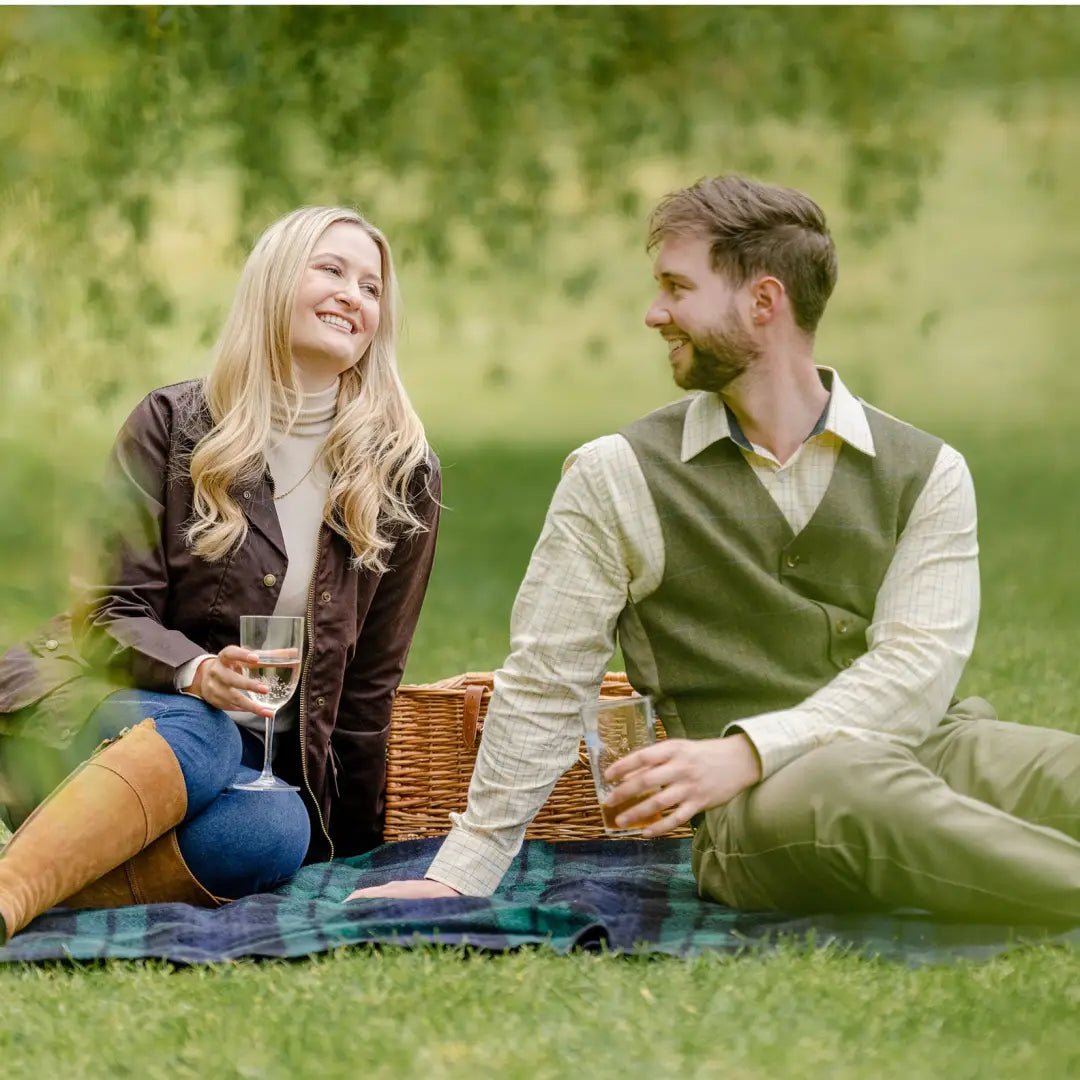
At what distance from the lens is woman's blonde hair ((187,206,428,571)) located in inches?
114

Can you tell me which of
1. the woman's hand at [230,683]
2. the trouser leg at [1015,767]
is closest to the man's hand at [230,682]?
the woman's hand at [230,683]

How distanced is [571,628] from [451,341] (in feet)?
19.9

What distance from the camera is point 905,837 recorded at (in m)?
2.29

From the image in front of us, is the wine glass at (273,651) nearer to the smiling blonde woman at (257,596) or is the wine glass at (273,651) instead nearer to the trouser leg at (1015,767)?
the smiling blonde woman at (257,596)

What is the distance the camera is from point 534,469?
947 cm

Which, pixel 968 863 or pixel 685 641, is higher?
pixel 685 641

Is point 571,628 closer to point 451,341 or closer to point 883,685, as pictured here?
point 883,685

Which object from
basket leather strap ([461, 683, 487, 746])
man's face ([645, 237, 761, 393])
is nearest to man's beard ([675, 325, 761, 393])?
man's face ([645, 237, 761, 393])

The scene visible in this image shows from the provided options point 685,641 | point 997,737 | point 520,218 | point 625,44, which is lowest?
point 997,737

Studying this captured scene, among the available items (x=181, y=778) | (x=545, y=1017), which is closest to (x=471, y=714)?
(x=181, y=778)

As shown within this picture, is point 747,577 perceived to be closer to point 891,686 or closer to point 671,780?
point 891,686

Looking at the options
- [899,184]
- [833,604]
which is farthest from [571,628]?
[899,184]

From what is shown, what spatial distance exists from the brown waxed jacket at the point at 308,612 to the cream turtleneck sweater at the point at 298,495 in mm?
27

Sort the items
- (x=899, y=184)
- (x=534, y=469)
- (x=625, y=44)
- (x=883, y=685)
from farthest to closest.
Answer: (x=534, y=469) < (x=899, y=184) < (x=625, y=44) < (x=883, y=685)
